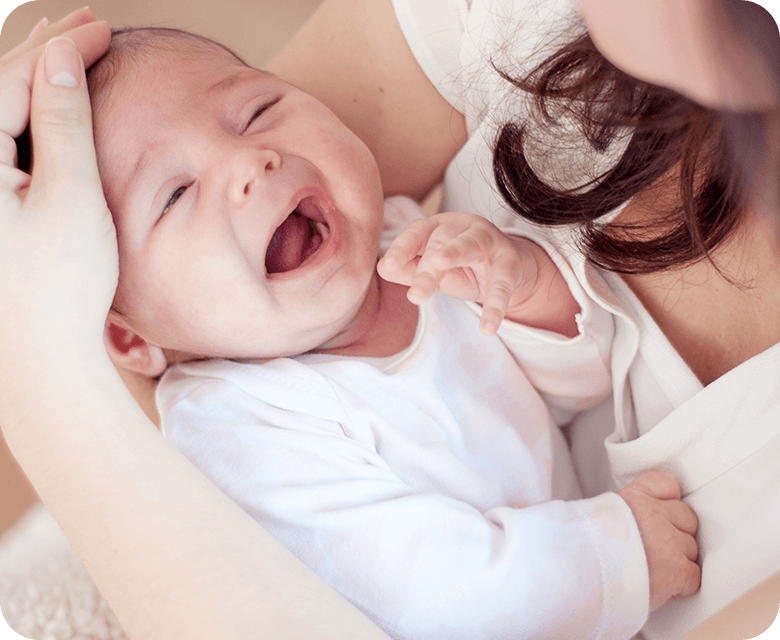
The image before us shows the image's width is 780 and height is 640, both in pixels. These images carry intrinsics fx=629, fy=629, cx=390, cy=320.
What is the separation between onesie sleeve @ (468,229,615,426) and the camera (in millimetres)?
683

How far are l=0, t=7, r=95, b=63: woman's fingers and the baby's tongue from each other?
0.29 meters

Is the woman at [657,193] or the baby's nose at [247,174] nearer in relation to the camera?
the woman at [657,193]

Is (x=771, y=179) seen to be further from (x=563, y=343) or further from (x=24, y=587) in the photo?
(x=24, y=587)

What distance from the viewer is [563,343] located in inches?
27.0

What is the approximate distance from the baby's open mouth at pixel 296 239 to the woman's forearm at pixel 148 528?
249 mm

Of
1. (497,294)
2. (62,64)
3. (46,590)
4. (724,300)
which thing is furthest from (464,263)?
(46,590)

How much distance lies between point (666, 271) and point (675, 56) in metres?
0.28

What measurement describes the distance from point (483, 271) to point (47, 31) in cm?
50

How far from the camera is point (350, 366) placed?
2.20 ft

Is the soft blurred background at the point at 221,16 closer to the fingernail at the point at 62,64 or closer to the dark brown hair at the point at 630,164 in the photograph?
the fingernail at the point at 62,64


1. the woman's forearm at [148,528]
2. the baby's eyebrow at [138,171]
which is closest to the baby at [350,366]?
the baby's eyebrow at [138,171]

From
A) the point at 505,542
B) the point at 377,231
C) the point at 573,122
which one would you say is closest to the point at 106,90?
the point at 377,231

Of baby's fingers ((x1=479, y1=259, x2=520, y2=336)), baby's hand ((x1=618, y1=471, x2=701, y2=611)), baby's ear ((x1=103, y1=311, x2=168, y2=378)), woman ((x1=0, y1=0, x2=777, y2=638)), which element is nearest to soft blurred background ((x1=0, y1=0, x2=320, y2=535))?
woman ((x1=0, y1=0, x2=777, y2=638))

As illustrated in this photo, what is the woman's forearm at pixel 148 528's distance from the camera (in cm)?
39
